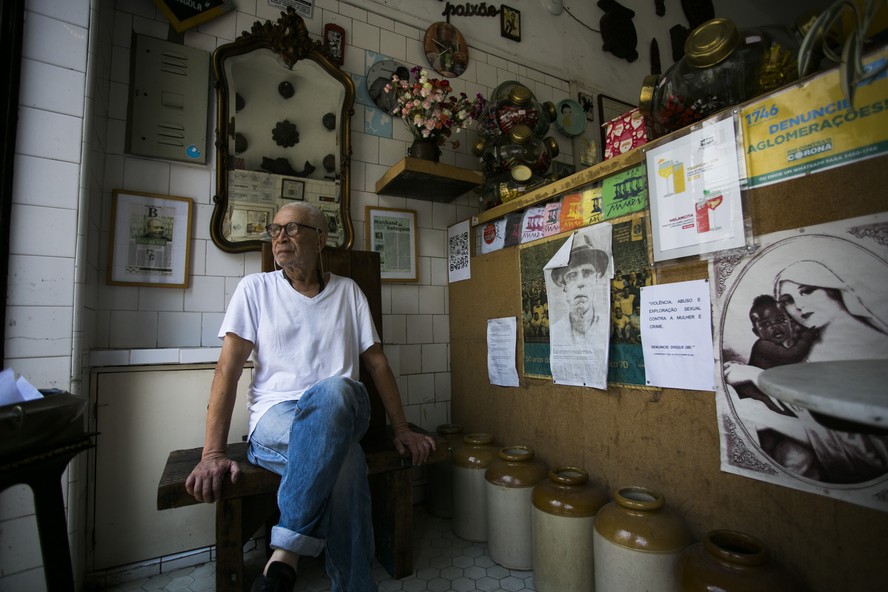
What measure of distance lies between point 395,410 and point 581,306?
87 cm

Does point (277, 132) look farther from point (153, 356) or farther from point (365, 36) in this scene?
point (153, 356)

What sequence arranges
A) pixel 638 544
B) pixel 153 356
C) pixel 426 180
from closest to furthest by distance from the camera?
pixel 638 544, pixel 153 356, pixel 426 180

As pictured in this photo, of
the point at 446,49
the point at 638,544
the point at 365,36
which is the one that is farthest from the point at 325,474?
the point at 446,49

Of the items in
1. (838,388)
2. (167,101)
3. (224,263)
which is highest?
(167,101)

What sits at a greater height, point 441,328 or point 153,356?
point 441,328

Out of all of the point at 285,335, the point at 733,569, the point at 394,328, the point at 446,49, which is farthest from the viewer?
the point at 446,49

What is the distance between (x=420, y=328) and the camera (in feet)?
8.29

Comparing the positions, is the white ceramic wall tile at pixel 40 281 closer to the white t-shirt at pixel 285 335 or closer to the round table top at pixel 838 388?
the white t-shirt at pixel 285 335

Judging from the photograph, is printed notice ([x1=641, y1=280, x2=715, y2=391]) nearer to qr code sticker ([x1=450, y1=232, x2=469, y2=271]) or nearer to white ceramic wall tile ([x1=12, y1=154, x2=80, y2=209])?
qr code sticker ([x1=450, y1=232, x2=469, y2=271])

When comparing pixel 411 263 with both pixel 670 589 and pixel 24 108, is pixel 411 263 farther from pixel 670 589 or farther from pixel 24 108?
pixel 670 589

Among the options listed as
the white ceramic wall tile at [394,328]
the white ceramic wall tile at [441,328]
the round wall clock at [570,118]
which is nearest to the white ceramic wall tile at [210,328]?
the white ceramic wall tile at [394,328]

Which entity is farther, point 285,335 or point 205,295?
point 205,295

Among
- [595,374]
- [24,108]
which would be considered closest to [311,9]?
[24,108]

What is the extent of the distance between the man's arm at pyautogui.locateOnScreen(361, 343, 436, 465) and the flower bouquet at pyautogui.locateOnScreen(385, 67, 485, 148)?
1.17 m
